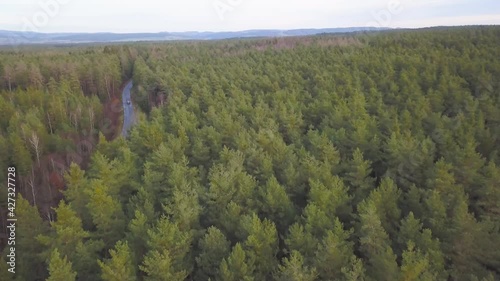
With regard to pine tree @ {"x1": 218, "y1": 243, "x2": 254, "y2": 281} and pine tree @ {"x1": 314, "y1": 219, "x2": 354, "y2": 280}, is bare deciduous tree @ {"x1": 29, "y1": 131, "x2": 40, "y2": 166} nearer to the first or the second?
pine tree @ {"x1": 218, "y1": 243, "x2": 254, "y2": 281}

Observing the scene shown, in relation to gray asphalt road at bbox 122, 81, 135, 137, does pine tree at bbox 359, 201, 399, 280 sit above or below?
above

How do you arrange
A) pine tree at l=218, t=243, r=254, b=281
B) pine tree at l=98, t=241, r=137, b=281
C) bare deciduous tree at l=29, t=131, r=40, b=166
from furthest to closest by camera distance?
bare deciduous tree at l=29, t=131, r=40, b=166
pine tree at l=218, t=243, r=254, b=281
pine tree at l=98, t=241, r=137, b=281

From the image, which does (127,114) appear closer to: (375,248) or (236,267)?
(236,267)

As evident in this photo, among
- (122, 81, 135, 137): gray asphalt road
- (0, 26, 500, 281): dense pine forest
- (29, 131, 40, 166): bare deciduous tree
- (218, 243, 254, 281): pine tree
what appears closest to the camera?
(218, 243, 254, 281): pine tree

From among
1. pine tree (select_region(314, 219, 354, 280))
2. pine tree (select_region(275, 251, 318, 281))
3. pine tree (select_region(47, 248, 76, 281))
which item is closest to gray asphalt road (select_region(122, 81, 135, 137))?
pine tree (select_region(47, 248, 76, 281))

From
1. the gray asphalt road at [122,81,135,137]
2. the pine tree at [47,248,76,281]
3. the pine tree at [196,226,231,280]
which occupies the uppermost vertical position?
the pine tree at [47,248,76,281]

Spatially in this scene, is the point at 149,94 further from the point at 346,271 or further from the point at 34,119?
the point at 346,271

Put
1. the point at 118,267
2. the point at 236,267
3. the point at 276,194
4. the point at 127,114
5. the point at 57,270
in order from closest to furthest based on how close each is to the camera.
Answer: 1. the point at 57,270
2. the point at 118,267
3. the point at 236,267
4. the point at 276,194
5. the point at 127,114

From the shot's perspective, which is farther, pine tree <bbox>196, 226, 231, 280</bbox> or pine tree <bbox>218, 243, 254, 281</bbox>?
pine tree <bbox>196, 226, 231, 280</bbox>

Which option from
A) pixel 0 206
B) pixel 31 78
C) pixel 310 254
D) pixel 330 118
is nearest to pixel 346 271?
pixel 310 254

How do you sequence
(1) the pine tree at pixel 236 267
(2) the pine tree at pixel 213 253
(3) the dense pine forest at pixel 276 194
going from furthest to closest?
(2) the pine tree at pixel 213 253
(3) the dense pine forest at pixel 276 194
(1) the pine tree at pixel 236 267

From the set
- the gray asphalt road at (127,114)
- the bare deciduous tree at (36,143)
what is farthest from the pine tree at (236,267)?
the gray asphalt road at (127,114)

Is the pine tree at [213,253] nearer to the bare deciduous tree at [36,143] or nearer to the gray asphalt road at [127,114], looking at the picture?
the bare deciduous tree at [36,143]

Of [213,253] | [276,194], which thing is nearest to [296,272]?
[213,253]
